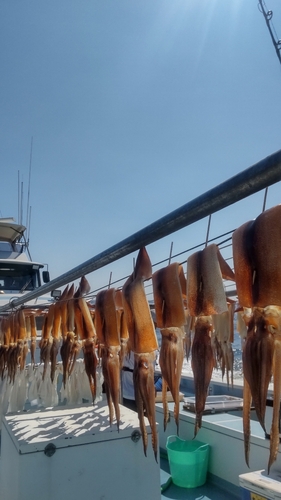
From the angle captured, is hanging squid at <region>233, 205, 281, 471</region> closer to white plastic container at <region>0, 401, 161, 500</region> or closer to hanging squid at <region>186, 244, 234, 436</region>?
hanging squid at <region>186, 244, 234, 436</region>

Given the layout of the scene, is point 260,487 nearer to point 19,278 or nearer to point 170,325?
point 170,325

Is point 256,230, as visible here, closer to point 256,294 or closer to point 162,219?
point 256,294

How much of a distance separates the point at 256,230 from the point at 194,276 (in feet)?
1.14

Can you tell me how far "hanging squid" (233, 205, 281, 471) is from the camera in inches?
44.8

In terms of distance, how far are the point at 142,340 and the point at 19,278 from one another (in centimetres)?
1027

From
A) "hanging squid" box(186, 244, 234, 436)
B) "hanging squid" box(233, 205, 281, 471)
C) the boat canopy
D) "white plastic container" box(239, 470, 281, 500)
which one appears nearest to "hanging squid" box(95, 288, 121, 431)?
"hanging squid" box(186, 244, 234, 436)

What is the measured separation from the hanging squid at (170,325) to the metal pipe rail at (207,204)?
18 cm

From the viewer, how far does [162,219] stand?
166 centimetres

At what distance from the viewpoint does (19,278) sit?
37.4 ft

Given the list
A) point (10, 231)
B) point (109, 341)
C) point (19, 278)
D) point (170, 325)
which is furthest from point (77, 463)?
point (10, 231)

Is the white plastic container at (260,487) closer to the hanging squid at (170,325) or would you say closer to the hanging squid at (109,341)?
the hanging squid at (109,341)

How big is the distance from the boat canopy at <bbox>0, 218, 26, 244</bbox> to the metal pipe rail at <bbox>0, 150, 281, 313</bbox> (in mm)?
10450

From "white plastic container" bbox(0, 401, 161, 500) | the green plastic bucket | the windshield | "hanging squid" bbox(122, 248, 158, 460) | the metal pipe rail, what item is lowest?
the green plastic bucket

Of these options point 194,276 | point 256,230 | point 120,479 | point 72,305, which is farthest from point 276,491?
point 256,230
